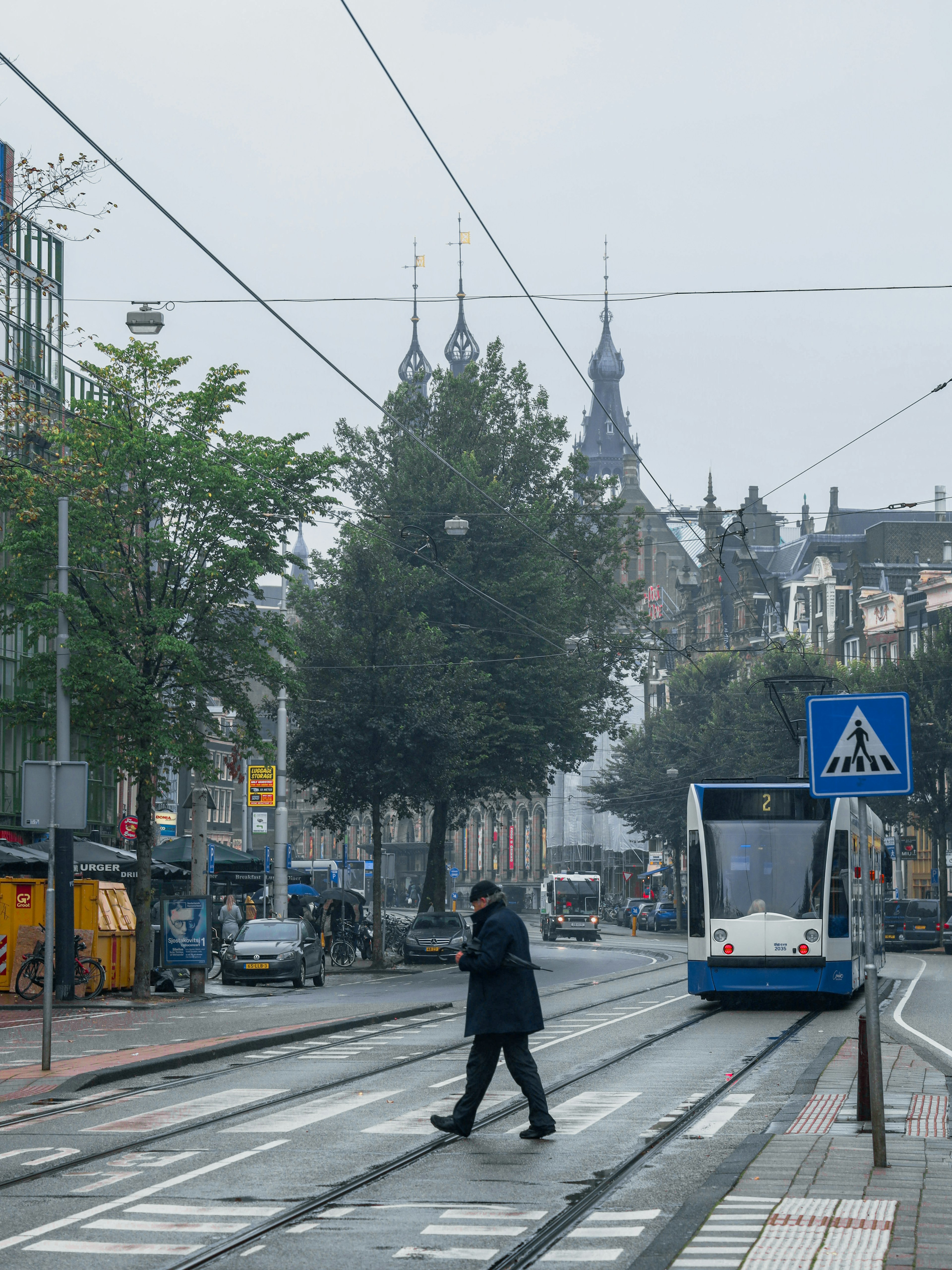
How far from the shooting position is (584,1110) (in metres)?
13.0

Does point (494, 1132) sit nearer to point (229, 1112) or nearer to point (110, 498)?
point (229, 1112)

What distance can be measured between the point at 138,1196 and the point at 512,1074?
9.35 feet

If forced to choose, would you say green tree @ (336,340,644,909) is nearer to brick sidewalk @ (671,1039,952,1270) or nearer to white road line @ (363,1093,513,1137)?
white road line @ (363,1093,513,1137)

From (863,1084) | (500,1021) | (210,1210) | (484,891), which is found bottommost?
(210,1210)

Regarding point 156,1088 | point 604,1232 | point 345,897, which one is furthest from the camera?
point 345,897

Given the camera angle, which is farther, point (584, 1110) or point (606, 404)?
point (606, 404)

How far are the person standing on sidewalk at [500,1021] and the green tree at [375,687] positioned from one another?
1209 inches

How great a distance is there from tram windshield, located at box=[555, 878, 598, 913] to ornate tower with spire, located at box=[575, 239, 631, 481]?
9004 cm

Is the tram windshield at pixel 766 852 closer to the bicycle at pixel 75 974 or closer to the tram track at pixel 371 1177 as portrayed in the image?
the tram track at pixel 371 1177

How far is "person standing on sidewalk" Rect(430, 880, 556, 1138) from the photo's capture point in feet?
36.9

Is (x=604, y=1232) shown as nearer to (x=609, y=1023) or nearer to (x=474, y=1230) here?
(x=474, y=1230)

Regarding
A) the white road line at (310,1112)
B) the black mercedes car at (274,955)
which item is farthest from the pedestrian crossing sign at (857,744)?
the black mercedes car at (274,955)

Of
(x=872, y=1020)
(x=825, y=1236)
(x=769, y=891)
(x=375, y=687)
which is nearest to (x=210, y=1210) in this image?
(x=825, y=1236)

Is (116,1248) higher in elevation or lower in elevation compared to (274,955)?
higher
